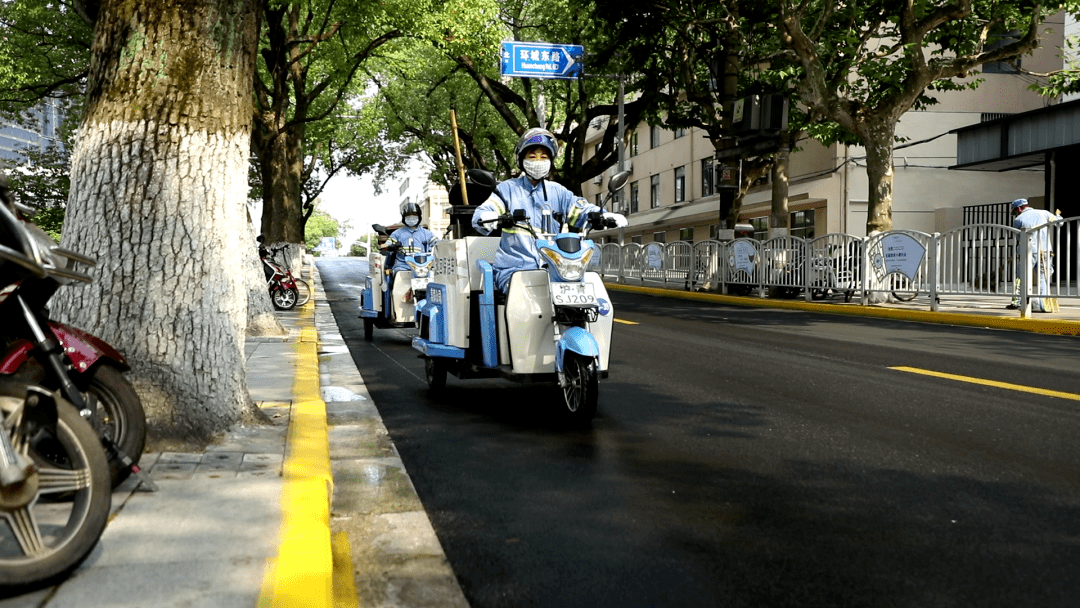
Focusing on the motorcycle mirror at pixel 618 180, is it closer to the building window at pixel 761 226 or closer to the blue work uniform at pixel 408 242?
the blue work uniform at pixel 408 242

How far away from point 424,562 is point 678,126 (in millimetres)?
23662

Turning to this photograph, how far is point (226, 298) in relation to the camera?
197 inches

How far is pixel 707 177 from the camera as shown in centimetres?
4038

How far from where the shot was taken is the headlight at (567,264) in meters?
5.98

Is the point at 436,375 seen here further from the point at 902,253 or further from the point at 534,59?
the point at 534,59

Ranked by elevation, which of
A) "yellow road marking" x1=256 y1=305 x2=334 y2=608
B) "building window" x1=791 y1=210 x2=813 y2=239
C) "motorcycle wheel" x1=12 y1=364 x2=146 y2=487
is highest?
"building window" x1=791 y1=210 x2=813 y2=239

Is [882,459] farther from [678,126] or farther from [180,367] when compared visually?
[678,126]

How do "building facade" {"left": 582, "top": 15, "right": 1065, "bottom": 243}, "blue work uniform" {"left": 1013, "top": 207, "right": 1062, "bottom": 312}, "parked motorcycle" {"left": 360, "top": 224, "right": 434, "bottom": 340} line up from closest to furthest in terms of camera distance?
1. "parked motorcycle" {"left": 360, "top": 224, "right": 434, "bottom": 340}
2. "blue work uniform" {"left": 1013, "top": 207, "right": 1062, "bottom": 312}
3. "building facade" {"left": 582, "top": 15, "right": 1065, "bottom": 243}

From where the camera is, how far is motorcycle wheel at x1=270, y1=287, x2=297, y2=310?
17344 millimetres

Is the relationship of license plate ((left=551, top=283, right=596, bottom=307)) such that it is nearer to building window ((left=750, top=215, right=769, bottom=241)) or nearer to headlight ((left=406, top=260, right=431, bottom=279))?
headlight ((left=406, top=260, right=431, bottom=279))

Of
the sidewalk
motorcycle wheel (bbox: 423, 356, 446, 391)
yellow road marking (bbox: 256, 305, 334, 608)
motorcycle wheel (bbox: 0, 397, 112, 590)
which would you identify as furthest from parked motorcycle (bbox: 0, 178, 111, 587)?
motorcycle wheel (bbox: 423, 356, 446, 391)

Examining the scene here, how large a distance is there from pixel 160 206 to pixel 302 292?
1375 cm

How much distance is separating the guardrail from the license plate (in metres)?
0.29

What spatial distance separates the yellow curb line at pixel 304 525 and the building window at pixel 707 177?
35.4m
